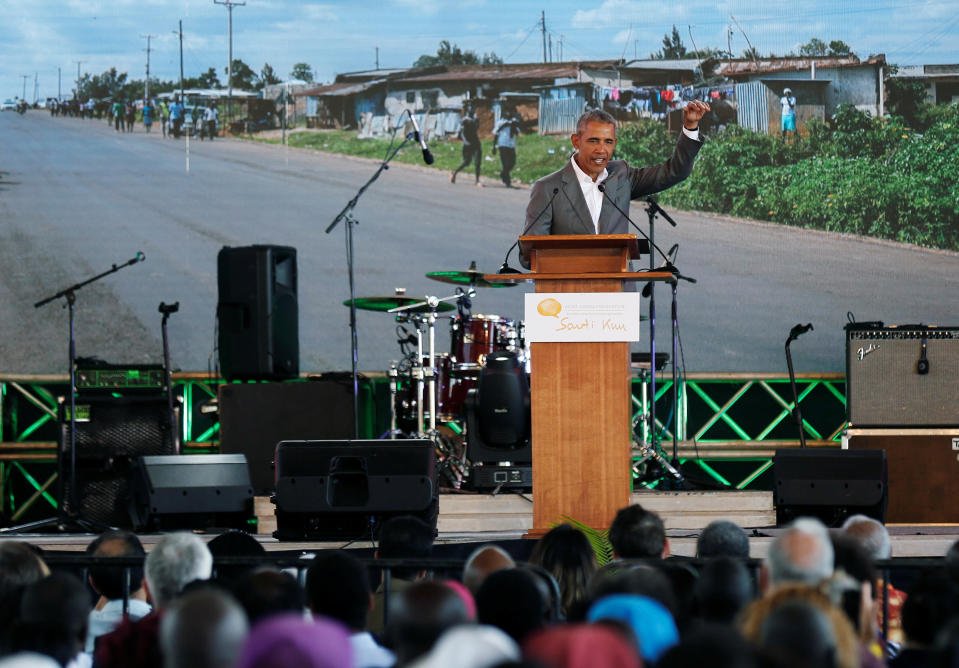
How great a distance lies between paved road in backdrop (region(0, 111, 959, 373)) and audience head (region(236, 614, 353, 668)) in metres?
6.87

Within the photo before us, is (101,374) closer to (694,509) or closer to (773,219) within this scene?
(694,509)

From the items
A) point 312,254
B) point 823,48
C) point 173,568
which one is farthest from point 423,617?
point 823,48

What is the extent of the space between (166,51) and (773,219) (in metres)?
4.55

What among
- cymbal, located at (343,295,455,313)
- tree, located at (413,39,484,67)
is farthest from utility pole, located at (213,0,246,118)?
cymbal, located at (343,295,455,313)

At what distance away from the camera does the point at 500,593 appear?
8.92 ft

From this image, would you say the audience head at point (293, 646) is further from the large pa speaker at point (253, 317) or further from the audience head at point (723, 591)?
the large pa speaker at point (253, 317)

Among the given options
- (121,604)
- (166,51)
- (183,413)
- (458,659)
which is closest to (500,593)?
(458,659)

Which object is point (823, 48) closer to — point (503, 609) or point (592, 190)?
point (592, 190)

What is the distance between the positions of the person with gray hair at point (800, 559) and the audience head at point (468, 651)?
933 mm

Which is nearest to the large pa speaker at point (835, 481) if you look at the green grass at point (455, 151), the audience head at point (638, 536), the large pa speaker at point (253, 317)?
the audience head at point (638, 536)

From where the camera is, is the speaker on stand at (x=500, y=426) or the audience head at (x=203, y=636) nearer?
the audience head at (x=203, y=636)

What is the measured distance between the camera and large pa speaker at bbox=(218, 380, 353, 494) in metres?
7.43

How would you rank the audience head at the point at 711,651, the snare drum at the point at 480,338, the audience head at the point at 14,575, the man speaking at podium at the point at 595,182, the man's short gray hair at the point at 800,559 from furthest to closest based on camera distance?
the snare drum at the point at 480,338
the man speaking at podium at the point at 595,182
the audience head at the point at 14,575
the man's short gray hair at the point at 800,559
the audience head at the point at 711,651

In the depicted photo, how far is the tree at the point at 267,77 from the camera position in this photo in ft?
32.5
